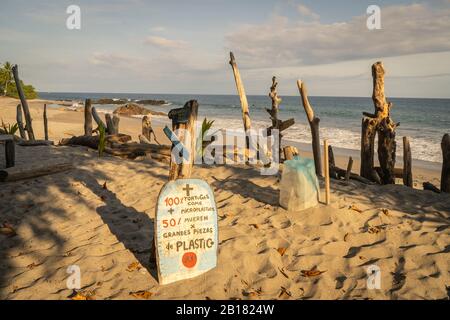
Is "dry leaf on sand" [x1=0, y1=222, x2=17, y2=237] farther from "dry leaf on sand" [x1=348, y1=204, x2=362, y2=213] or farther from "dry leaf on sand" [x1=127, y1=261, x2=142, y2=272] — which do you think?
"dry leaf on sand" [x1=348, y1=204, x2=362, y2=213]

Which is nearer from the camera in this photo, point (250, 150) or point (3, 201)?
point (3, 201)

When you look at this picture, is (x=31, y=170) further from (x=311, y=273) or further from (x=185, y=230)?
(x=311, y=273)

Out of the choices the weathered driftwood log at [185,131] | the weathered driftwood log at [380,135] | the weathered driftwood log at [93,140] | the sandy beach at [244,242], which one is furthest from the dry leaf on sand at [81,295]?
the weathered driftwood log at [93,140]

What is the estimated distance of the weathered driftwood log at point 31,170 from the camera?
6.30 m

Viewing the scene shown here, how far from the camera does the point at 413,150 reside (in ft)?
50.7

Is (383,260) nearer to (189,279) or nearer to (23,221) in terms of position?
(189,279)

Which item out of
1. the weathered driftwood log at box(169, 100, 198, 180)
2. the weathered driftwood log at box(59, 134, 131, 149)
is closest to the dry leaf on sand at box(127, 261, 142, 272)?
the weathered driftwood log at box(169, 100, 198, 180)

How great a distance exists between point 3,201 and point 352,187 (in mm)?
6221

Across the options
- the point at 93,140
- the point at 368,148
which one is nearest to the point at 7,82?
the point at 93,140

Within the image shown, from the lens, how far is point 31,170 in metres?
6.59

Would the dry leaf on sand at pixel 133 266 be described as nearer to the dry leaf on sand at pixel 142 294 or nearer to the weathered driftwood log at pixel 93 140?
the dry leaf on sand at pixel 142 294

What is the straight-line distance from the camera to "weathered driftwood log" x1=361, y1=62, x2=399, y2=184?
7.04 m

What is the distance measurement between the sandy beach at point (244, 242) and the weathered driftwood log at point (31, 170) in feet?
0.42
